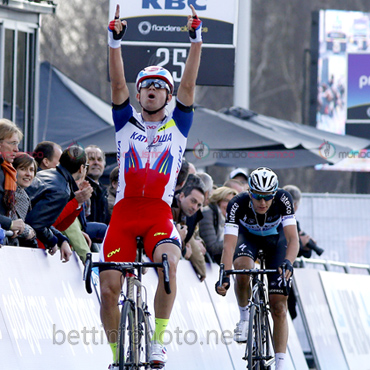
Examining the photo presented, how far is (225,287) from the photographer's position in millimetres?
8703

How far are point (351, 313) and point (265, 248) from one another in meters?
5.31

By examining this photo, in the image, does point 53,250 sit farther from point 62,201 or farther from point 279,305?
point 279,305

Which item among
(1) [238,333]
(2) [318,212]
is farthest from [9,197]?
(2) [318,212]

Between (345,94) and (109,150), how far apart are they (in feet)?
55.1

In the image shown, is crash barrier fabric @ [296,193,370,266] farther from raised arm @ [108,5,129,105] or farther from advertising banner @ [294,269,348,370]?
raised arm @ [108,5,129,105]

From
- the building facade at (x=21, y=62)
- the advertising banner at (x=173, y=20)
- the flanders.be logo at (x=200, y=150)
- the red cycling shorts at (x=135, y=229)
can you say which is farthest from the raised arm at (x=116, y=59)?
the building facade at (x=21, y=62)

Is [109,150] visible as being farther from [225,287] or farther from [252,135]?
[225,287]

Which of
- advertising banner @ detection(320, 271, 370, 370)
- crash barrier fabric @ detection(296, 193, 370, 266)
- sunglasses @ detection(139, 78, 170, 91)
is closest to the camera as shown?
sunglasses @ detection(139, 78, 170, 91)

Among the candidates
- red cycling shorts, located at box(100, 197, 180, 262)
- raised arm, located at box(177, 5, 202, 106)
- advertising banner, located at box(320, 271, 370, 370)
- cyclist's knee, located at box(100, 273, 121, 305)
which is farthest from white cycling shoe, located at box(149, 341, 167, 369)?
advertising banner, located at box(320, 271, 370, 370)

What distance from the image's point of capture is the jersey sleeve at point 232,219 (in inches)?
362

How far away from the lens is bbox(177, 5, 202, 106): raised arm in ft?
23.9

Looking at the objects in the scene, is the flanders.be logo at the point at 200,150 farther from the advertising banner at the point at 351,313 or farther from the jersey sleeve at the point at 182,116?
the jersey sleeve at the point at 182,116

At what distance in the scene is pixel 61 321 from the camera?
7.95 m

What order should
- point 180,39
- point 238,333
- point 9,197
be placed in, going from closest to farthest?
1. point 9,197
2. point 238,333
3. point 180,39
